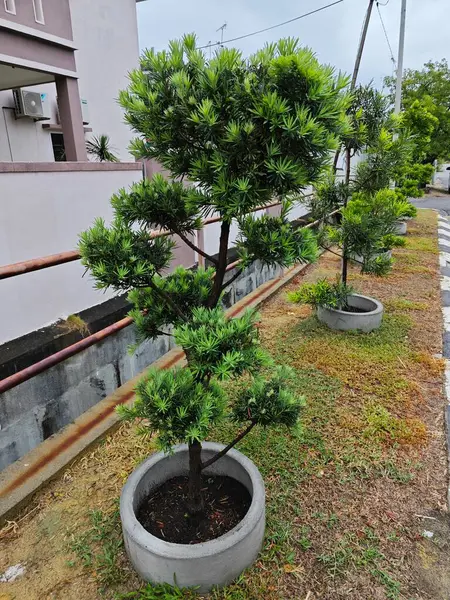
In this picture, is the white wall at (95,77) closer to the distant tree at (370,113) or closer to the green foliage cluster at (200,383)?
the distant tree at (370,113)

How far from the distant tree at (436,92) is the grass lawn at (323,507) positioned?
786 inches

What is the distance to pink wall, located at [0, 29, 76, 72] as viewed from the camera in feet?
13.2

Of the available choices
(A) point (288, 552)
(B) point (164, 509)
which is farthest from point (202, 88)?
(A) point (288, 552)

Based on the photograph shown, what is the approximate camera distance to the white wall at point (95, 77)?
19.0 ft

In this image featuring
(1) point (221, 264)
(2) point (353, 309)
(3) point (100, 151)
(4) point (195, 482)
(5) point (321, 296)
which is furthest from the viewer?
(3) point (100, 151)

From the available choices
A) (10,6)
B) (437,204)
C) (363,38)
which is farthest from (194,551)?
(437,204)

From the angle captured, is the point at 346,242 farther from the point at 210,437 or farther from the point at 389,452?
the point at 210,437

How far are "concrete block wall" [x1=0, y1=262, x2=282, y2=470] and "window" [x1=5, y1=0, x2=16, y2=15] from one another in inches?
136

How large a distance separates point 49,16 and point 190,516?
5.14 metres

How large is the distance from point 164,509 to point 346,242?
2.57 meters

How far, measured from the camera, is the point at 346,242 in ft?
11.0

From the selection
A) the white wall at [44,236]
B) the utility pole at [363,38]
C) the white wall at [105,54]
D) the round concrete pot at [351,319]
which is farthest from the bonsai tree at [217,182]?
the utility pole at [363,38]

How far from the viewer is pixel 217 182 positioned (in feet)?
3.67

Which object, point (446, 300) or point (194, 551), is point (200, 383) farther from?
point (446, 300)
